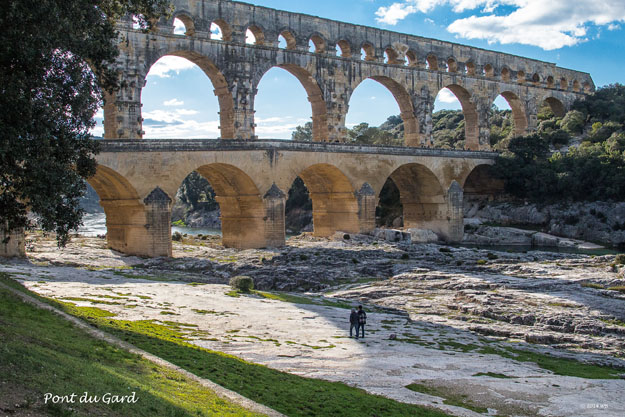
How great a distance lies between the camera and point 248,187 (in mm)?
41750

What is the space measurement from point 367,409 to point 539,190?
5202 cm

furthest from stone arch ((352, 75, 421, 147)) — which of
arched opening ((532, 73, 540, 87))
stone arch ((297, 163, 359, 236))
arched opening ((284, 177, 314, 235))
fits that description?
arched opening ((532, 73, 540, 87))

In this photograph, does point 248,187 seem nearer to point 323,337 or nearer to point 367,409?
point 323,337

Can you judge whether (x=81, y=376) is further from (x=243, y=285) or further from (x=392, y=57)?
(x=392, y=57)

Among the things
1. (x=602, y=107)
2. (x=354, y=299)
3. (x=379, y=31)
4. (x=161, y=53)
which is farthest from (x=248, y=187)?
(x=602, y=107)

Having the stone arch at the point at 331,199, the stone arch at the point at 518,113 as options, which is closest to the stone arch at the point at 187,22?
the stone arch at the point at 331,199

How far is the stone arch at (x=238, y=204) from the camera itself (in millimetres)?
41469

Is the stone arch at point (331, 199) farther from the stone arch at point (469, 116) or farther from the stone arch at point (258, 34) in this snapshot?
the stone arch at point (469, 116)

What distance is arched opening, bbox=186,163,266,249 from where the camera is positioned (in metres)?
41.5

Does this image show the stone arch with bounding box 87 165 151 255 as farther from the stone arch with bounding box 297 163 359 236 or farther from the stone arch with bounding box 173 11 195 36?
the stone arch with bounding box 297 163 359 236

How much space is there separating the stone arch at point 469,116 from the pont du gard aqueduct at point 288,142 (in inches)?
4.8

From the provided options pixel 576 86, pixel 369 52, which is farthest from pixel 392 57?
pixel 576 86

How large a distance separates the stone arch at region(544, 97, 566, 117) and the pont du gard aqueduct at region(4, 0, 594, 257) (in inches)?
441

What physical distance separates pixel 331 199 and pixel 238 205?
9.23 meters
